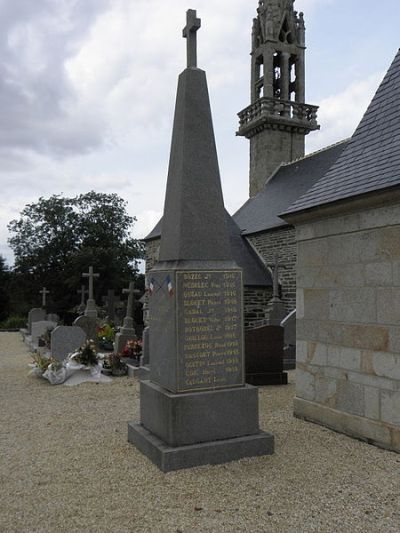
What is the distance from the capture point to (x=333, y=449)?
492 centimetres

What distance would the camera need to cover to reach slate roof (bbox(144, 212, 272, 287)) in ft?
59.4

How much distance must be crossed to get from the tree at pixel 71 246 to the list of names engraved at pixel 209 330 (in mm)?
27212

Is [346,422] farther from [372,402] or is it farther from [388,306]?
[388,306]

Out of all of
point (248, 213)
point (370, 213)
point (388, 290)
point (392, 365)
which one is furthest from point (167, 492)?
point (248, 213)

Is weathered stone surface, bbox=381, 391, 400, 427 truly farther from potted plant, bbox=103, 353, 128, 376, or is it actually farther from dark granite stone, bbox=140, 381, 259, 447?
potted plant, bbox=103, 353, 128, 376

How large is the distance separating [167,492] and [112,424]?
7.52ft

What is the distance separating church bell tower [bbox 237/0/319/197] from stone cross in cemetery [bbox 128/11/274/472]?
822 inches

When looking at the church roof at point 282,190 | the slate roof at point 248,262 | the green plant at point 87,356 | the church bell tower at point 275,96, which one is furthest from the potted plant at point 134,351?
the church bell tower at point 275,96

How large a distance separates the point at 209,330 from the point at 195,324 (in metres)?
0.16

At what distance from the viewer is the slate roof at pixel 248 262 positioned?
18094mm

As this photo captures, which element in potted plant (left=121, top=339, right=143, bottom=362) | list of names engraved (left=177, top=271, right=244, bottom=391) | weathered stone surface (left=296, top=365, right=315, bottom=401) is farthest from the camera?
potted plant (left=121, top=339, right=143, bottom=362)

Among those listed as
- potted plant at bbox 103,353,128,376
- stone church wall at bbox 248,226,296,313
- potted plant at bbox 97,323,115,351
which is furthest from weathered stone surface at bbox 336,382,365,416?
stone church wall at bbox 248,226,296,313

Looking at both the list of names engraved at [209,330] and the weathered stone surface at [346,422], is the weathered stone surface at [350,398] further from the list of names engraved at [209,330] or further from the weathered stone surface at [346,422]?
the list of names engraved at [209,330]

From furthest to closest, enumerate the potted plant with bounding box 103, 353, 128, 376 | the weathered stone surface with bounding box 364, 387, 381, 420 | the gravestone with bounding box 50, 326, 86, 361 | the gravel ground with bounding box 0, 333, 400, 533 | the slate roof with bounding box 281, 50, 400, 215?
the gravestone with bounding box 50, 326, 86, 361, the potted plant with bounding box 103, 353, 128, 376, the slate roof with bounding box 281, 50, 400, 215, the weathered stone surface with bounding box 364, 387, 381, 420, the gravel ground with bounding box 0, 333, 400, 533
